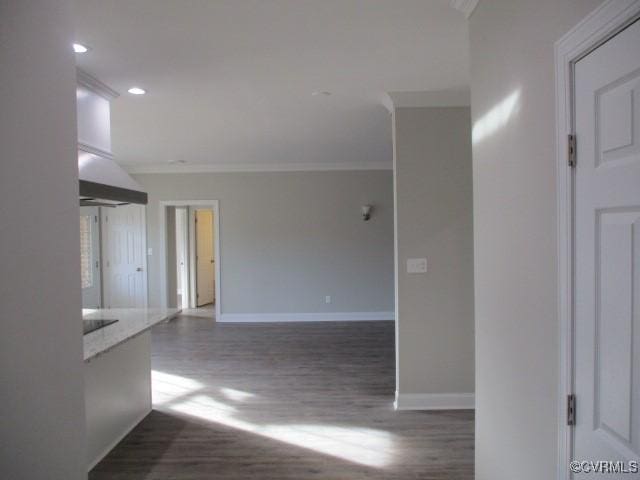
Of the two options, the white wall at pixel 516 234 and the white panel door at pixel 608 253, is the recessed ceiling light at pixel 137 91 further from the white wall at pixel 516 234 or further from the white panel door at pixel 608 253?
the white panel door at pixel 608 253

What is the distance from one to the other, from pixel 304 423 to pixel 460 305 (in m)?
1.58

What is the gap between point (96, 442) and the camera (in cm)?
286

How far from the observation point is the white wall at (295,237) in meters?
7.34

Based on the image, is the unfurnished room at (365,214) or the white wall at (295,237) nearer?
the unfurnished room at (365,214)

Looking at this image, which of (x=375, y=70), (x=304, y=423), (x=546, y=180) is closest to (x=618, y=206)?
(x=546, y=180)

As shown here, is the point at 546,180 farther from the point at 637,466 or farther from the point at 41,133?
the point at 41,133

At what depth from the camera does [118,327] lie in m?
3.10

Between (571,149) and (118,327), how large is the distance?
2.98m

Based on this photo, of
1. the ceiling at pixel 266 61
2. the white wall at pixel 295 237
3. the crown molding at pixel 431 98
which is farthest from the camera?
the white wall at pixel 295 237

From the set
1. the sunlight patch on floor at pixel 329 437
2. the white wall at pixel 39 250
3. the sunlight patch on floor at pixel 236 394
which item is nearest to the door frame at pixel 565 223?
the white wall at pixel 39 250

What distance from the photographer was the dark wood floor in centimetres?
276

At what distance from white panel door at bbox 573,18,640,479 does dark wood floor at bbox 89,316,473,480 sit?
1.76 meters

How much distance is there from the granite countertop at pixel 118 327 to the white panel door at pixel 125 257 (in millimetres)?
3803

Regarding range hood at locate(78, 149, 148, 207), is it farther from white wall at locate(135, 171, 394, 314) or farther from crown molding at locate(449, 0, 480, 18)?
white wall at locate(135, 171, 394, 314)
